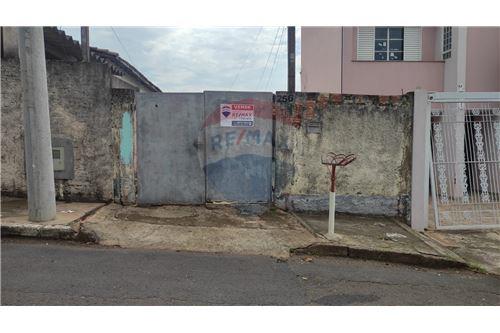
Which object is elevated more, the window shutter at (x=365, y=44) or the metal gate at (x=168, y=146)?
the window shutter at (x=365, y=44)

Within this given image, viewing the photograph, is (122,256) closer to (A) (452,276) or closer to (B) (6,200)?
(B) (6,200)

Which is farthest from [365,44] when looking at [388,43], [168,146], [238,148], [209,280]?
[209,280]

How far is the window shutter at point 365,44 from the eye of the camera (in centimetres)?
1164

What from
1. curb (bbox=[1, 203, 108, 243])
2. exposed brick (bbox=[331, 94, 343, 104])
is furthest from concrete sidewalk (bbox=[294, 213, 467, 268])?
curb (bbox=[1, 203, 108, 243])

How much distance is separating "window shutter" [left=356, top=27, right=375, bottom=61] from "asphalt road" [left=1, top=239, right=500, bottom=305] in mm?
7825

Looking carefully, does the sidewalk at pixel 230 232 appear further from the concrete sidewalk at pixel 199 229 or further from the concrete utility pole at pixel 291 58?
the concrete utility pole at pixel 291 58

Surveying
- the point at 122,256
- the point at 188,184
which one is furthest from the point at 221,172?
the point at 122,256

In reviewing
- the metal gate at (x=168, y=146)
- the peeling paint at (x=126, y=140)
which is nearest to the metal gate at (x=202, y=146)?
the metal gate at (x=168, y=146)

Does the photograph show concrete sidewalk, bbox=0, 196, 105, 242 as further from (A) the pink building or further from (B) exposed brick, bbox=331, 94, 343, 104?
(A) the pink building

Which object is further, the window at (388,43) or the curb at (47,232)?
the window at (388,43)

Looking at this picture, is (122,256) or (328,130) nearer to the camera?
(122,256)

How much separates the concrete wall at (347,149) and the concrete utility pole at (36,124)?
12.3ft

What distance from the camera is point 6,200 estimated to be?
7.24m

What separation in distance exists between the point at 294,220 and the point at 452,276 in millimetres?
2622
